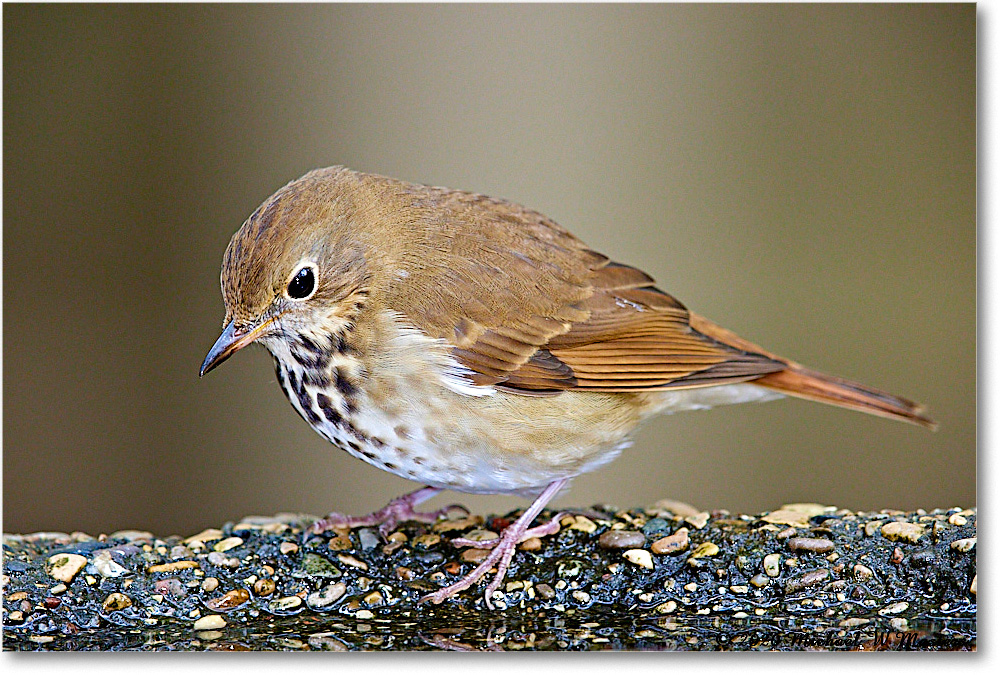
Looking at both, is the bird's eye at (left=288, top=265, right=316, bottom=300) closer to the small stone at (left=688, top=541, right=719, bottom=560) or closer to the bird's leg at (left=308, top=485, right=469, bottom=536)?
the bird's leg at (left=308, top=485, right=469, bottom=536)

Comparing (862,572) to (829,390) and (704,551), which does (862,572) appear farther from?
(829,390)

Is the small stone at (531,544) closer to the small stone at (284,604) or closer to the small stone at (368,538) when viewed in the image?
the small stone at (368,538)

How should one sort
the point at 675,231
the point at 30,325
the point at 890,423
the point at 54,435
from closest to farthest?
Result: the point at 30,325 → the point at 54,435 → the point at 675,231 → the point at 890,423

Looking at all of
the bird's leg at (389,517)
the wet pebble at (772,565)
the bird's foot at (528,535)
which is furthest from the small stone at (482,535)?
the wet pebble at (772,565)

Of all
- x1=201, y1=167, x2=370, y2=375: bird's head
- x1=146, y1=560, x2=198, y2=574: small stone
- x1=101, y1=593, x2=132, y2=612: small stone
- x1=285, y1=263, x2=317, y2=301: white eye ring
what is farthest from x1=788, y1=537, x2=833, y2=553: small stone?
x1=101, y1=593, x2=132, y2=612: small stone

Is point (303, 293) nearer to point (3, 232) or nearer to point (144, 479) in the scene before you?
point (3, 232)

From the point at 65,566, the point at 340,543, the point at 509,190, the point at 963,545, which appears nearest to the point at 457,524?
the point at 340,543

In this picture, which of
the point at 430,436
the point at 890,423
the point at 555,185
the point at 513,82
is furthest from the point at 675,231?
the point at 430,436
